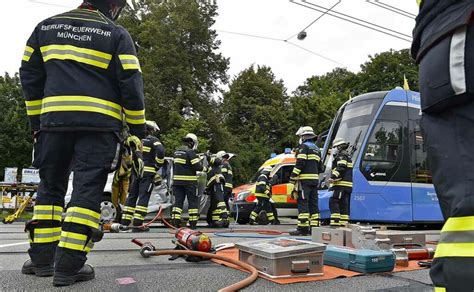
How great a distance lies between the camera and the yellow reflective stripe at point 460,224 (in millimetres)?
1400

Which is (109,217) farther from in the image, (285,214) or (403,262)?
(403,262)

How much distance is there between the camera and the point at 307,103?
117ft

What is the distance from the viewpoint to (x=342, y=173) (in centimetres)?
831

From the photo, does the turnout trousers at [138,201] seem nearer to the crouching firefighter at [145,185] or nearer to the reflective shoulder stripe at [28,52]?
the crouching firefighter at [145,185]

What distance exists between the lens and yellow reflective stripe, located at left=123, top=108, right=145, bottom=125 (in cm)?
306

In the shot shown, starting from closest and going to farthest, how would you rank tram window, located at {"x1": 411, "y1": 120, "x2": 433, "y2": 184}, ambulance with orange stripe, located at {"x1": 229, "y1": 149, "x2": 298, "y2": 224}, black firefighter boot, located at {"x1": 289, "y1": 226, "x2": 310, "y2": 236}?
black firefighter boot, located at {"x1": 289, "y1": 226, "x2": 310, "y2": 236}
tram window, located at {"x1": 411, "y1": 120, "x2": 433, "y2": 184}
ambulance with orange stripe, located at {"x1": 229, "y1": 149, "x2": 298, "y2": 224}

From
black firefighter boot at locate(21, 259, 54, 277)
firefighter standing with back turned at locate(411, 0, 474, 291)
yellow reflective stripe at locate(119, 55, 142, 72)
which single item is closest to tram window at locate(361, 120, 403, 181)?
yellow reflective stripe at locate(119, 55, 142, 72)

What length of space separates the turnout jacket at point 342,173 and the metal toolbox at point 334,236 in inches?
153

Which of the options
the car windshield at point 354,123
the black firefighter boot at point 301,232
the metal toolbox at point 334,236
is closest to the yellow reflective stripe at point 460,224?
the metal toolbox at point 334,236

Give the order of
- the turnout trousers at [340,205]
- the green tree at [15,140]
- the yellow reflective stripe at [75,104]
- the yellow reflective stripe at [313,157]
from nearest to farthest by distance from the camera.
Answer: the yellow reflective stripe at [75,104] → the yellow reflective stripe at [313,157] → the turnout trousers at [340,205] → the green tree at [15,140]

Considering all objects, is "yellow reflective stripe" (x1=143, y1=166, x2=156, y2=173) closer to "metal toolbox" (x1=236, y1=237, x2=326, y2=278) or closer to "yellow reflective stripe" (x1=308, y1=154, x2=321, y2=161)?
"yellow reflective stripe" (x1=308, y1=154, x2=321, y2=161)

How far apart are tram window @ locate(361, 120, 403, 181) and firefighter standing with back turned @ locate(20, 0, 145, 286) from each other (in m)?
7.24

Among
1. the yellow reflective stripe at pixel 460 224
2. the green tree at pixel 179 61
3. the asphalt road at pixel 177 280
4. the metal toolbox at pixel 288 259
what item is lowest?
the asphalt road at pixel 177 280

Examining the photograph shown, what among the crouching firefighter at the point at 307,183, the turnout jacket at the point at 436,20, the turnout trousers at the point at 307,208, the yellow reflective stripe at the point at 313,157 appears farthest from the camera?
the yellow reflective stripe at the point at 313,157
